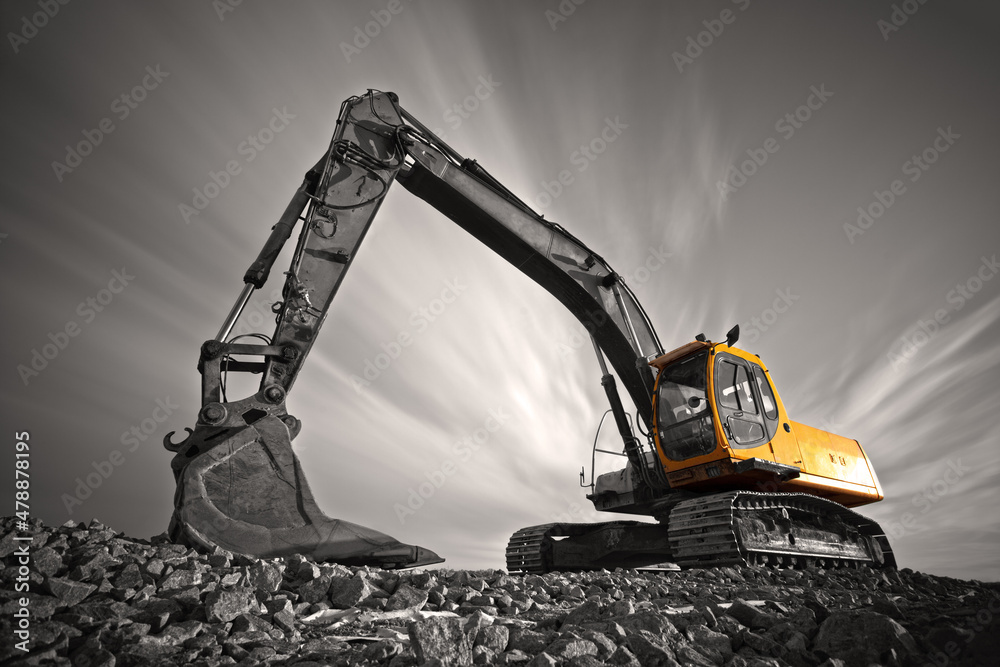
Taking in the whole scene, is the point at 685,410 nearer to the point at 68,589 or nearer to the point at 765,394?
Result: the point at 765,394

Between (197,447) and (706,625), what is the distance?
3.55 metres

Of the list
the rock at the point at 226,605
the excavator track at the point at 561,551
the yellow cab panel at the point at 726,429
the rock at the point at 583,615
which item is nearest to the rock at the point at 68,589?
the rock at the point at 226,605

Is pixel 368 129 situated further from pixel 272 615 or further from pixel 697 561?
pixel 697 561

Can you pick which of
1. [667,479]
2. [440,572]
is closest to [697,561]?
[667,479]

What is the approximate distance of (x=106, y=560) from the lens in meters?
2.70

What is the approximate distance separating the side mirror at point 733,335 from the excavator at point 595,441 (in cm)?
2

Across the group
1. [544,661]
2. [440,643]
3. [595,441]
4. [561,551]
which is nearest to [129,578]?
[440,643]

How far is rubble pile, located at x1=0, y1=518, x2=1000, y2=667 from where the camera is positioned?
2.03 meters

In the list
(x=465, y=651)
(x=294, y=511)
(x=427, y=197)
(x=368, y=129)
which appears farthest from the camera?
(x=427, y=197)

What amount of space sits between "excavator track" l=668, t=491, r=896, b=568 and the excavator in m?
0.02

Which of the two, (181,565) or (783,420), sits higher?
(783,420)

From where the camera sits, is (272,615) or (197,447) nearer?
(272,615)

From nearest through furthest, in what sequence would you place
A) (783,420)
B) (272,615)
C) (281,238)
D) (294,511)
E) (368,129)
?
(272,615)
(294,511)
(281,238)
(368,129)
(783,420)

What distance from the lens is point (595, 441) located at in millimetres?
8047
